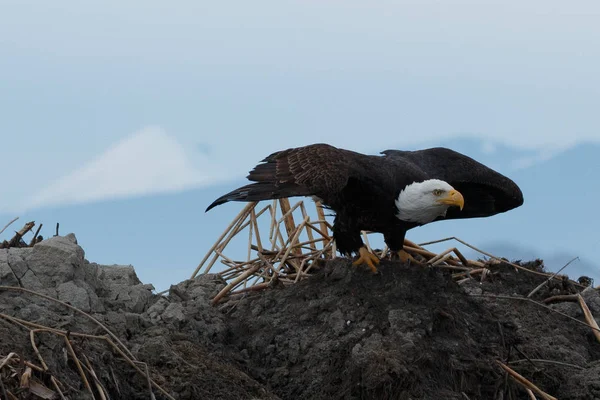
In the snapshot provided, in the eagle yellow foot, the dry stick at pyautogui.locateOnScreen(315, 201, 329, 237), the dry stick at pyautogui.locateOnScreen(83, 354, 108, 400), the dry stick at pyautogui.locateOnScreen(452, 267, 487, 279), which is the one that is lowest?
the dry stick at pyautogui.locateOnScreen(83, 354, 108, 400)

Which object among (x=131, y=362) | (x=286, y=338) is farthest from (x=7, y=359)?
(x=286, y=338)

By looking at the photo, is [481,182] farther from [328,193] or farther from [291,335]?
[291,335]

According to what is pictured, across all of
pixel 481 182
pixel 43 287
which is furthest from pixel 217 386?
pixel 481 182

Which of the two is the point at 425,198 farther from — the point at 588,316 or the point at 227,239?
the point at 227,239

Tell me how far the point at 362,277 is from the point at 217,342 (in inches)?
46.5

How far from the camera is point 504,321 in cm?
729

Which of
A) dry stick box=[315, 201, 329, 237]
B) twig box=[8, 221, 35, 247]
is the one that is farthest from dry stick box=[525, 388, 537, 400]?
twig box=[8, 221, 35, 247]

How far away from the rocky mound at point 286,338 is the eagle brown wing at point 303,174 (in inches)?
26.7

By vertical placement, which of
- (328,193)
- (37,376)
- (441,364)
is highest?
(328,193)

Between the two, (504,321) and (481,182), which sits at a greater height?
(481,182)

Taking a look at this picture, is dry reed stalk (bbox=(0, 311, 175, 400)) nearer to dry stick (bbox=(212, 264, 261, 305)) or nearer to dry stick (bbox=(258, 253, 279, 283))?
dry stick (bbox=(212, 264, 261, 305))

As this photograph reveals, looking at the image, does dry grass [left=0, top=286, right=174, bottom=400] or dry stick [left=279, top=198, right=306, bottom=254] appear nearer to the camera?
dry grass [left=0, top=286, right=174, bottom=400]

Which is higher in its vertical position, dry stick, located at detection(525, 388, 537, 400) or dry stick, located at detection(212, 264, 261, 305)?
dry stick, located at detection(212, 264, 261, 305)

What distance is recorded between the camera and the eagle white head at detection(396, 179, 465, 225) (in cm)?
738
